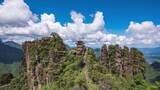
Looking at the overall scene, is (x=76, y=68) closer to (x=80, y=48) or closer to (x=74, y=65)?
(x=74, y=65)

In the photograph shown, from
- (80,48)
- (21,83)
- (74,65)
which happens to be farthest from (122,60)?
(74,65)

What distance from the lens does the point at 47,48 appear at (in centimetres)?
9350

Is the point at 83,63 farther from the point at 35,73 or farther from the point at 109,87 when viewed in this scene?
the point at 35,73

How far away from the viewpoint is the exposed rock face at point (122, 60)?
354ft

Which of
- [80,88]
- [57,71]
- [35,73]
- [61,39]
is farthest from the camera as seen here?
[35,73]

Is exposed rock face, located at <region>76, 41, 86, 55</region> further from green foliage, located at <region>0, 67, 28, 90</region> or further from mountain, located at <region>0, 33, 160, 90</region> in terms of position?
green foliage, located at <region>0, 67, 28, 90</region>

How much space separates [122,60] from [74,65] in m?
58.4

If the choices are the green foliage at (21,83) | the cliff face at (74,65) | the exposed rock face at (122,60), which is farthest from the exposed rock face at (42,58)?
the exposed rock face at (122,60)

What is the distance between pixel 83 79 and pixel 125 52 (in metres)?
61.0

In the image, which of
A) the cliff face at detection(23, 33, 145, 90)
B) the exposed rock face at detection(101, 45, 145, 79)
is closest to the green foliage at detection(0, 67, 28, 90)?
the cliff face at detection(23, 33, 145, 90)

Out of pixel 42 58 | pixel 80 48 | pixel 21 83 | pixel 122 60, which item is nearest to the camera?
pixel 80 48

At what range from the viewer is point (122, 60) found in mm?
110875

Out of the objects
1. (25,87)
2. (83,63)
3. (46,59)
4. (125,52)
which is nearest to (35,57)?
(46,59)

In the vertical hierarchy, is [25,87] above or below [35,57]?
below
